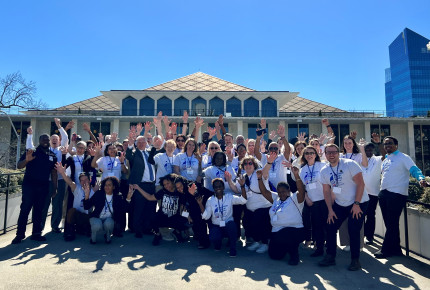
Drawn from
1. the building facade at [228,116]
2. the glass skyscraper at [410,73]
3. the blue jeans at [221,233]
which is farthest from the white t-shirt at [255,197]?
the glass skyscraper at [410,73]

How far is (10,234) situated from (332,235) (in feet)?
22.0

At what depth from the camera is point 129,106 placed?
31.4 m

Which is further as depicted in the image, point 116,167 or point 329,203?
point 116,167

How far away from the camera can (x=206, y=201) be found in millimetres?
5766

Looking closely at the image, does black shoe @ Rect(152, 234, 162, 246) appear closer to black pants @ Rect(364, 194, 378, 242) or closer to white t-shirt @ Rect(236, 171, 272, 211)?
white t-shirt @ Rect(236, 171, 272, 211)

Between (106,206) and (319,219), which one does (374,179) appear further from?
(106,206)

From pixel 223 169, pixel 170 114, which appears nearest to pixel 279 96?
pixel 170 114

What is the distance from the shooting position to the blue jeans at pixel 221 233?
4930mm

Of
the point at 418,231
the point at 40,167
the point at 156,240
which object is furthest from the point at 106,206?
the point at 418,231

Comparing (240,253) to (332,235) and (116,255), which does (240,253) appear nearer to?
(332,235)

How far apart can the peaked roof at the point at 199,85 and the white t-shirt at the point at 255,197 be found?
27.4 m

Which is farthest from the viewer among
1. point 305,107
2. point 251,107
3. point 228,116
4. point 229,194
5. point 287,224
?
point 305,107

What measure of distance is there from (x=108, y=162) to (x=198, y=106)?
84.6ft

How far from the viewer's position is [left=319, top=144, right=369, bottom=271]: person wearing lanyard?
4.20 metres
